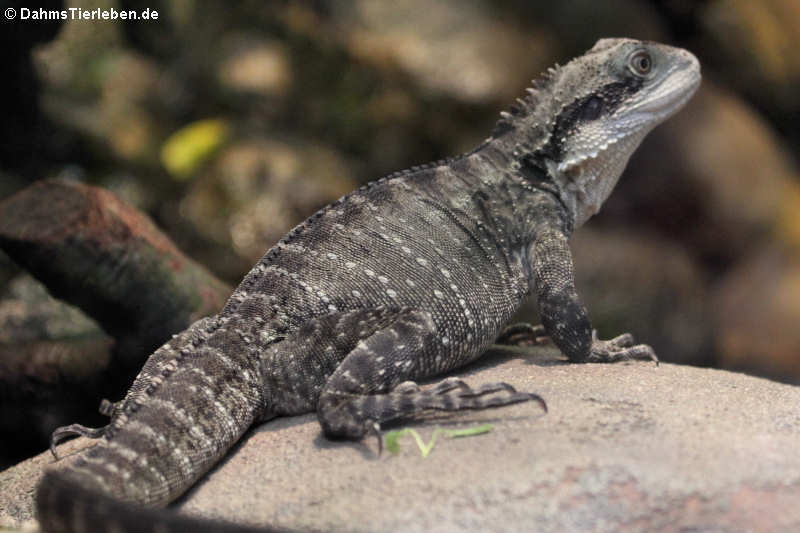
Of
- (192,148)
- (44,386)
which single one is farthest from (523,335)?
(192,148)

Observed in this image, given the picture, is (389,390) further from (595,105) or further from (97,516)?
(595,105)

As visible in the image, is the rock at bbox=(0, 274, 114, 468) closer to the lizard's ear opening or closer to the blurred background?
the blurred background

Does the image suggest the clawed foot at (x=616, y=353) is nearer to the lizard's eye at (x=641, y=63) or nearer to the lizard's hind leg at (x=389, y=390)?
the lizard's hind leg at (x=389, y=390)

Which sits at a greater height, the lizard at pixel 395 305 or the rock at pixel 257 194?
the lizard at pixel 395 305

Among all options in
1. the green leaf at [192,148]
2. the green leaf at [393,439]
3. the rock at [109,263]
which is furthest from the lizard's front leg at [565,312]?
the green leaf at [192,148]

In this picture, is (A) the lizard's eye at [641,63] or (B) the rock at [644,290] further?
(B) the rock at [644,290]

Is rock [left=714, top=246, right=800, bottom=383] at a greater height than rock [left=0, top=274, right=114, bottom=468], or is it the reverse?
rock [left=0, top=274, right=114, bottom=468]

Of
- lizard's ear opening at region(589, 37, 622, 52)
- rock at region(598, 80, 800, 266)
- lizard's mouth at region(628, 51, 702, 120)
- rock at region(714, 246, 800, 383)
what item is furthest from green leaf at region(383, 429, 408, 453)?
rock at region(714, 246, 800, 383)
